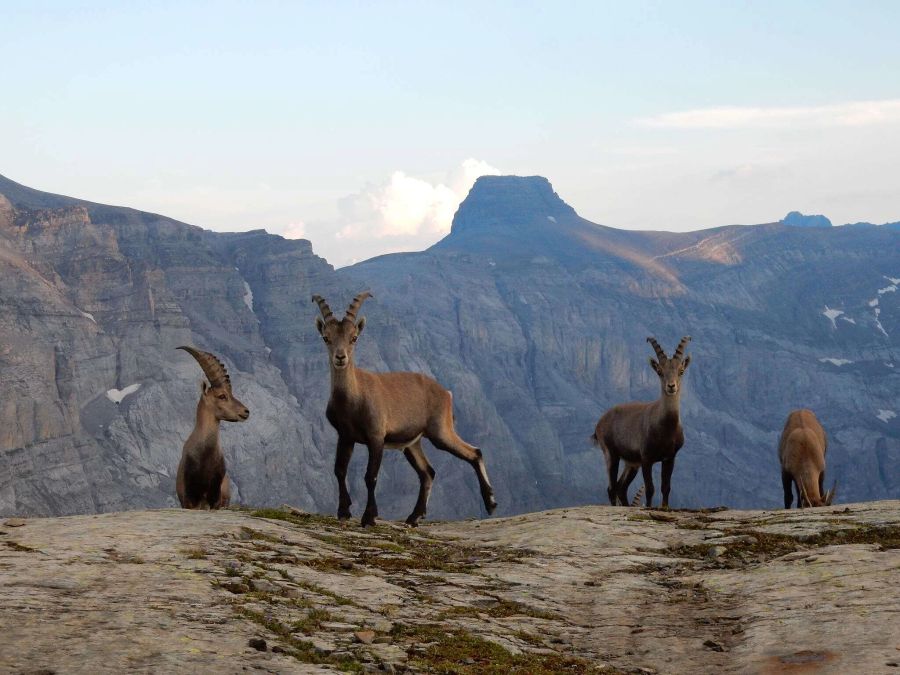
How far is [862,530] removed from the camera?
59.3 feet

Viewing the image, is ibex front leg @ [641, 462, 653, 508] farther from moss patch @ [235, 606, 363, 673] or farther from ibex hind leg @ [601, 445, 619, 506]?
moss patch @ [235, 606, 363, 673]

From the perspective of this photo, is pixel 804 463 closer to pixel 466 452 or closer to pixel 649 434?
pixel 649 434

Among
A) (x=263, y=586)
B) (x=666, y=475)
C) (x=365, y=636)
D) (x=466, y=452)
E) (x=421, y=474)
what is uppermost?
(x=466, y=452)

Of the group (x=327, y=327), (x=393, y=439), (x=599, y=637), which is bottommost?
(x=599, y=637)

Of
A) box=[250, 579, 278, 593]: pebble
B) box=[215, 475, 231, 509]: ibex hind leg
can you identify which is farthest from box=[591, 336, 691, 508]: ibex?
box=[250, 579, 278, 593]: pebble

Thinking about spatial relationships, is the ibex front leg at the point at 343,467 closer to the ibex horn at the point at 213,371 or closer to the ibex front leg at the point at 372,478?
the ibex front leg at the point at 372,478

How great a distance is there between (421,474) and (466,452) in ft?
3.69

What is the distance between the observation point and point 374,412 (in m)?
21.1

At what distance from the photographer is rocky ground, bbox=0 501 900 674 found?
9.93 metres

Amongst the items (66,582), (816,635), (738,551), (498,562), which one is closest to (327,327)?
(498,562)

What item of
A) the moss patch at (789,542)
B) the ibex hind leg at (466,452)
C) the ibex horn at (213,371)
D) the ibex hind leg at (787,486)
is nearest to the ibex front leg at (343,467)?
the ibex hind leg at (466,452)

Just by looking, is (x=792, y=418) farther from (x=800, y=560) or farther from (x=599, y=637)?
(x=599, y=637)

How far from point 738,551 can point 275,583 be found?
7.76 m

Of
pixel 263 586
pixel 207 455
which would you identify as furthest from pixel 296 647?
pixel 207 455
